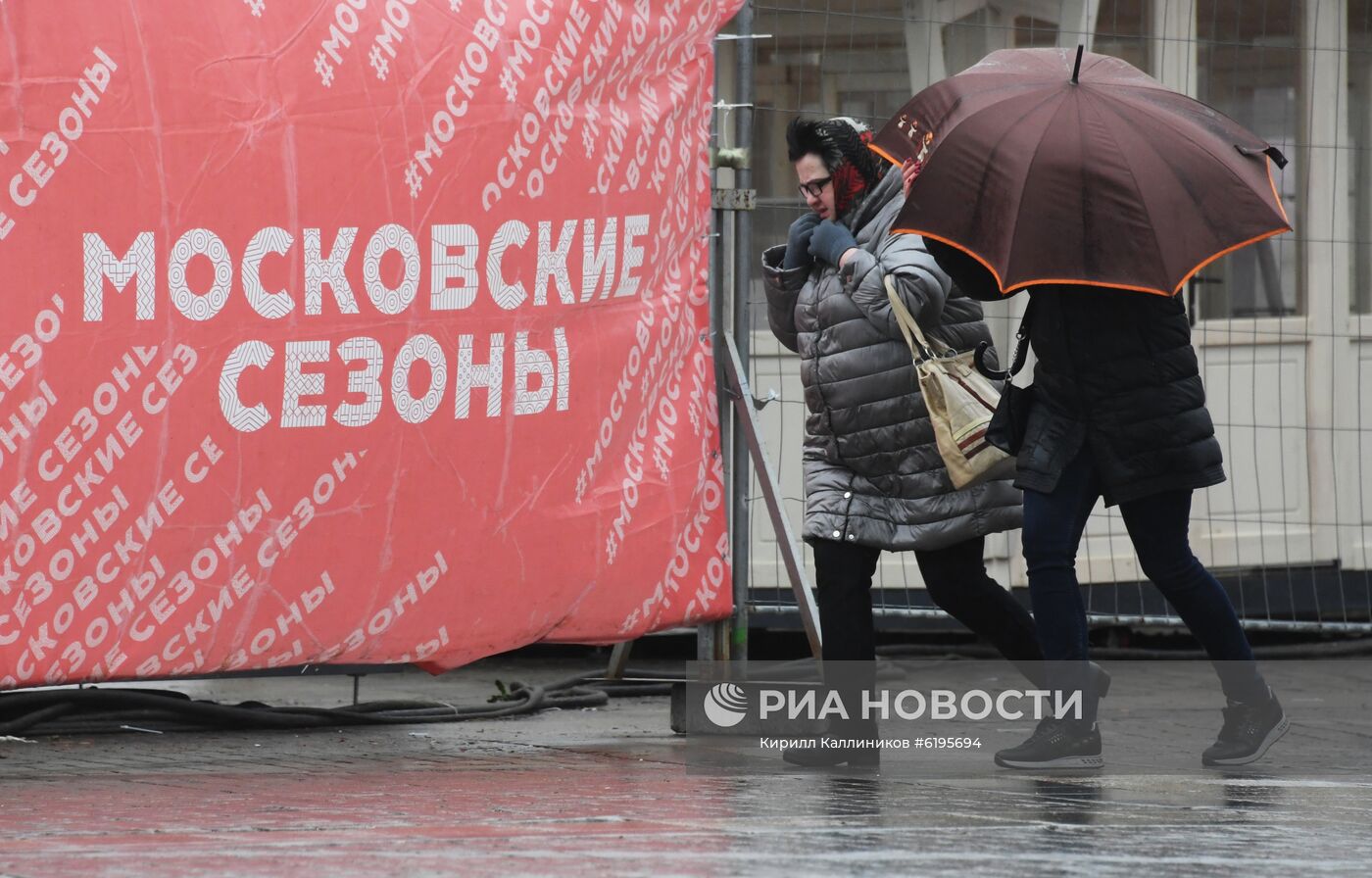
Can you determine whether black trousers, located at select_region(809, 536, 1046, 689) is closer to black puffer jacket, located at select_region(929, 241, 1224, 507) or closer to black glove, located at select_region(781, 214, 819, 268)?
black puffer jacket, located at select_region(929, 241, 1224, 507)

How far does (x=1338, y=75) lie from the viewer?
8.79 metres

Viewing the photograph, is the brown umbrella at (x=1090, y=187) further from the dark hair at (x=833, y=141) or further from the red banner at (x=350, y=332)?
the red banner at (x=350, y=332)

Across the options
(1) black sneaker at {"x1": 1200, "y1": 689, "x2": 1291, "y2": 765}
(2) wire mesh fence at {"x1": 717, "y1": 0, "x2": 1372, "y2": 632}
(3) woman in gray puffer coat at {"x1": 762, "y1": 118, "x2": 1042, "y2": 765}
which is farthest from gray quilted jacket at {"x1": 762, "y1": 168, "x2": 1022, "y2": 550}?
(2) wire mesh fence at {"x1": 717, "y1": 0, "x2": 1372, "y2": 632}

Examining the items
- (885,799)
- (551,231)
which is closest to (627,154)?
(551,231)

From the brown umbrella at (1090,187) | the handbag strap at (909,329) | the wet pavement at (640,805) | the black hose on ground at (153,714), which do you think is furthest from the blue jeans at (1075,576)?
the black hose on ground at (153,714)

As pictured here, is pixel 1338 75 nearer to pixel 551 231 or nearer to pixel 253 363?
pixel 551 231

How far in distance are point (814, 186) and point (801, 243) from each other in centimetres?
16

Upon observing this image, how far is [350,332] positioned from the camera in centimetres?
527

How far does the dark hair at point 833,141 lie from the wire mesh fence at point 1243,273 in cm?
247

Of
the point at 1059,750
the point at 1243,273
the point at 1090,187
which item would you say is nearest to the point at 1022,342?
the point at 1090,187

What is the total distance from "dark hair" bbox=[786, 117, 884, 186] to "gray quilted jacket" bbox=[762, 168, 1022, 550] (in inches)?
4.3

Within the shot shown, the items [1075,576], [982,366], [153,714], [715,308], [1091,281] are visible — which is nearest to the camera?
[1091,281]

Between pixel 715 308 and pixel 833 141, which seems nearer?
pixel 833 141

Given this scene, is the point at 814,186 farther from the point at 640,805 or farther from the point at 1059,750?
the point at 640,805
